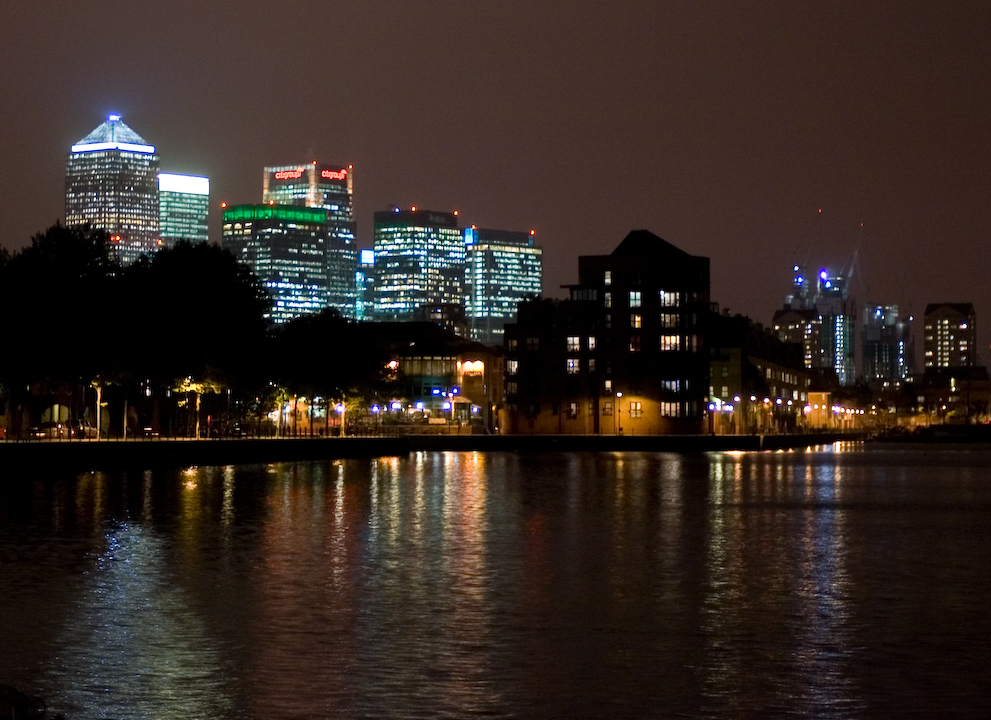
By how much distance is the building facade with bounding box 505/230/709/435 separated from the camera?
17300 centimetres

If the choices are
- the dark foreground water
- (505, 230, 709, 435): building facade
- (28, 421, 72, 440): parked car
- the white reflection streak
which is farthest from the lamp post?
the white reflection streak

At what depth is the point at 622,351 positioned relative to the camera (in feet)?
570

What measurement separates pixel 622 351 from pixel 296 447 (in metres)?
67.5

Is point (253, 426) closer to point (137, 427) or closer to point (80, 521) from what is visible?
point (137, 427)

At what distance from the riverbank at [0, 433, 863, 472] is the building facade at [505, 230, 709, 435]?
10211 mm

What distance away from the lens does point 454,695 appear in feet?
69.4

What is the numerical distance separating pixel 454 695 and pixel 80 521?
101 ft

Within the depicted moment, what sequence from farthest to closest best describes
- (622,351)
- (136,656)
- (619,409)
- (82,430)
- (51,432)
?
1. (619,409)
2. (622,351)
3. (82,430)
4. (51,432)
5. (136,656)

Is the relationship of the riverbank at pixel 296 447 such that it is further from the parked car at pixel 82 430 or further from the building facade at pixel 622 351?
the building facade at pixel 622 351

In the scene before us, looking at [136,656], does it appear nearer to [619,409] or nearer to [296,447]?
[296,447]

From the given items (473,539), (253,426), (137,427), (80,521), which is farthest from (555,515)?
(253,426)

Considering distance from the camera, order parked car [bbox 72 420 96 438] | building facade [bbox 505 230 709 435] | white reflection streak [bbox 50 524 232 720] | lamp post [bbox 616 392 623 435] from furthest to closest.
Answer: lamp post [bbox 616 392 623 435]
building facade [bbox 505 230 709 435]
parked car [bbox 72 420 96 438]
white reflection streak [bbox 50 524 232 720]

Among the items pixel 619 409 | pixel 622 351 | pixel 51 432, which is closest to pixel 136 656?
pixel 51 432

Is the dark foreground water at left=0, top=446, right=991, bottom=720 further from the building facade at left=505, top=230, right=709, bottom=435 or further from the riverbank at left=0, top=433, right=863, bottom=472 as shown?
the building facade at left=505, top=230, right=709, bottom=435
